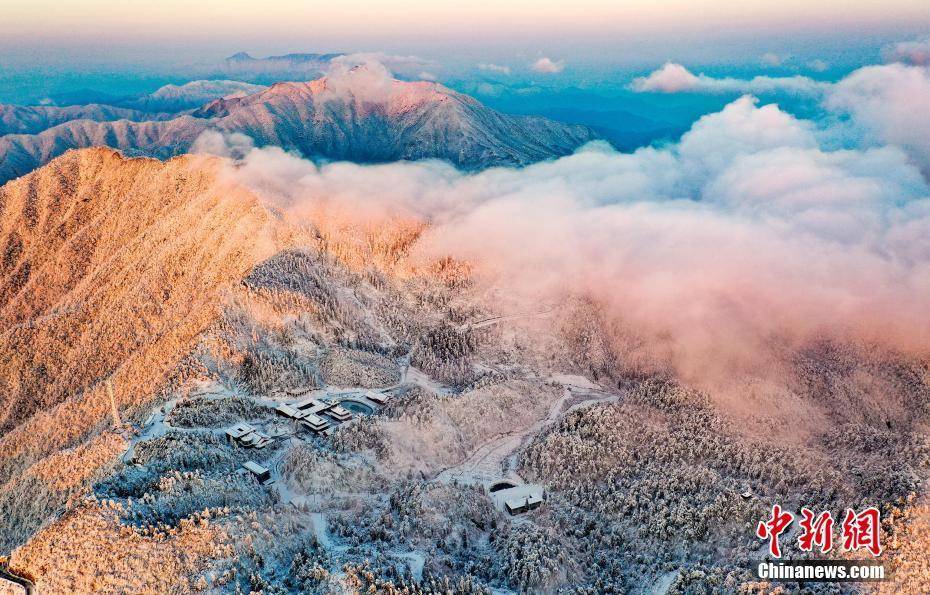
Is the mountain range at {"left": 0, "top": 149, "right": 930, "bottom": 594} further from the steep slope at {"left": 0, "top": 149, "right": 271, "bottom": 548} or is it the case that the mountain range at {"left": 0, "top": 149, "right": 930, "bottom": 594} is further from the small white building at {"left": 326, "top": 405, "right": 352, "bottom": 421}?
the small white building at {"left": 326, "top": 405, "right": 352, "bottom": 421}

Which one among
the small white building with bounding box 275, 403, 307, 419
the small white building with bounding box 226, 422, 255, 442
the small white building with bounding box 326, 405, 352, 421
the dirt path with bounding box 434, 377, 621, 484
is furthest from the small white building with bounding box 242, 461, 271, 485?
the dirt path with bounding box 434, 377, 621, 484

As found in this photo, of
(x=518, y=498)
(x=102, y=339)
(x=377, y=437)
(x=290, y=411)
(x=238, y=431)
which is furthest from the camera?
(x=102, y=339)

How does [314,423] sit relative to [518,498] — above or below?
above

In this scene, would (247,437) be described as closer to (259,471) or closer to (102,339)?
(259,471)

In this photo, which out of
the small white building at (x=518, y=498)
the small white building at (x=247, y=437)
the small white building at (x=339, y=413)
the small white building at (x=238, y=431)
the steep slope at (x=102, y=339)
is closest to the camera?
the steep slope at (x=102, y=339)

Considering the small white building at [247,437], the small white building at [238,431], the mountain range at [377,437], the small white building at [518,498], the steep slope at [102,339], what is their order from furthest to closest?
the small white building at [238,431], the small white building at [247,437], the small white building at [518,498], the steep slope at [102,339], the mountain range at [377,437]

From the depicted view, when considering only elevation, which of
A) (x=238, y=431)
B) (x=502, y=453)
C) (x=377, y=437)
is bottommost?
(x=502, y=453)

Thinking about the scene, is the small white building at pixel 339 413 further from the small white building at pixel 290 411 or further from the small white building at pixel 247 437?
the small white building at pixel 247 437

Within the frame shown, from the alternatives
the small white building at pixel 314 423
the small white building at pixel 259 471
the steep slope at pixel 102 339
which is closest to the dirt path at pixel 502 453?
the small white building at pixel 314 423

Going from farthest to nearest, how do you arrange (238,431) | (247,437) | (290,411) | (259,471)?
(290,411) → (238,431) → (247,437) → (259,471)

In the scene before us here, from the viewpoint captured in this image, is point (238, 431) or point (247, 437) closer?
point (247, 437)

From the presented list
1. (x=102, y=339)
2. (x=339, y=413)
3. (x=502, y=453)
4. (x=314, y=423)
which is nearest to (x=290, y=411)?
(x=314, y=423)
